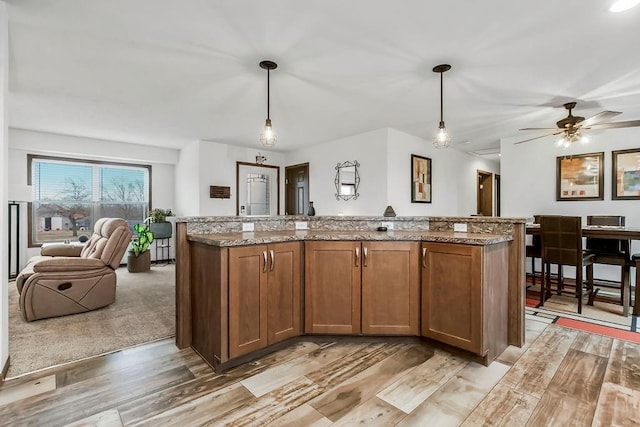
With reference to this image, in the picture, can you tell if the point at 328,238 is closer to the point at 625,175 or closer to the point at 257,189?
the point at 257,189

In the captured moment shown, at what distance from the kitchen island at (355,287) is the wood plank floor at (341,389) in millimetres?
163

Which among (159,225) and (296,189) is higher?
(296,189)

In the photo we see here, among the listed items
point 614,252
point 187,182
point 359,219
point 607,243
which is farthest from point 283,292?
point 187,182

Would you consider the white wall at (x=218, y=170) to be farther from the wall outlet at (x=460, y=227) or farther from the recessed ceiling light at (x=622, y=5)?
the recessed ceiling light at (x=622, y=5)

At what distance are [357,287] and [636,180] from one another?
4658 millimetres

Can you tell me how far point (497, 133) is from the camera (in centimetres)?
519

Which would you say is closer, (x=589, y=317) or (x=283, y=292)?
(x=283, y=292)

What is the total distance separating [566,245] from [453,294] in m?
2.10

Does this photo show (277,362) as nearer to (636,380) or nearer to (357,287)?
(357,287)

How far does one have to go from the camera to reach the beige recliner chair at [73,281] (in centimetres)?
313

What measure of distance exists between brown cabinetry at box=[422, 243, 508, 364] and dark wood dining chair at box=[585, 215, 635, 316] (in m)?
1.98

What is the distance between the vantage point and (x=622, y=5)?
75.8 inches

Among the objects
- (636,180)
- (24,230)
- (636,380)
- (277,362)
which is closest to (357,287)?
(277,362)

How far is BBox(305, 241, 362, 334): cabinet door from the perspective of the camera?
2547 millimetres
